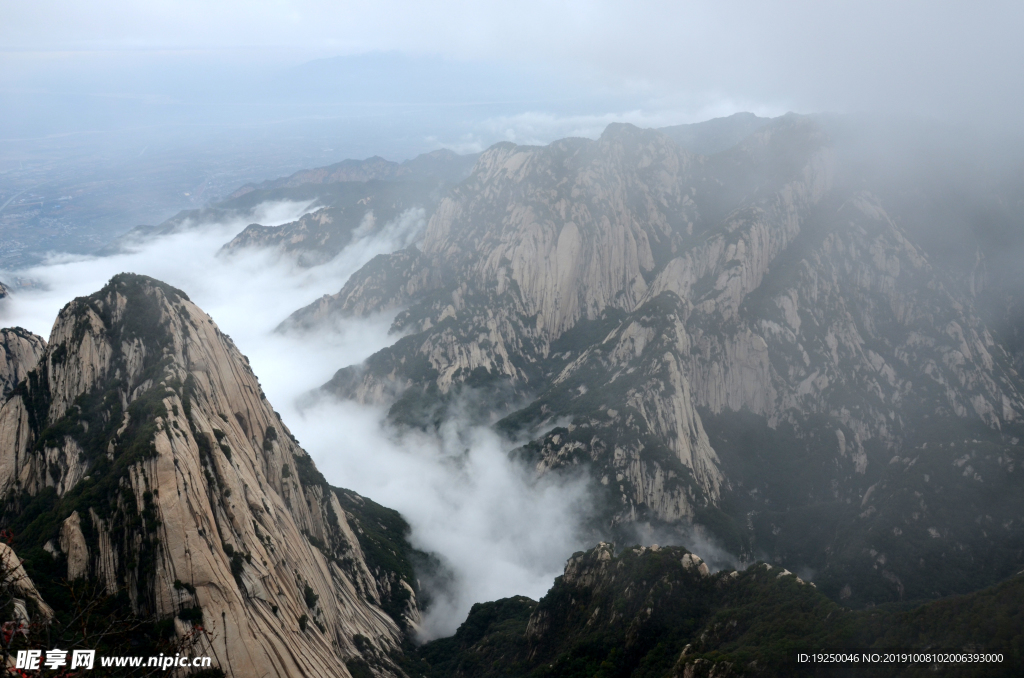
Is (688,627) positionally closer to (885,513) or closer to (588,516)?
(588,516)

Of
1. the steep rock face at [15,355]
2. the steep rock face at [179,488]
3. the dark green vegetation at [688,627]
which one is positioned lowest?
the dark green vegetation at [688,627]

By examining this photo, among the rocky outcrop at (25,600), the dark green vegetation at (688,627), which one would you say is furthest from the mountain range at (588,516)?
the rocky outcrop at (25,600)

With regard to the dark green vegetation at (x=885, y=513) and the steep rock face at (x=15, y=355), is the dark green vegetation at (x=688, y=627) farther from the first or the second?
the steep rock face at (x=15, y=355)

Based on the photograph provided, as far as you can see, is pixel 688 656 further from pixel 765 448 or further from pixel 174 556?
pixel 765 448

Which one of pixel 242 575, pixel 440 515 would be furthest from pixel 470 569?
pixel 242 575

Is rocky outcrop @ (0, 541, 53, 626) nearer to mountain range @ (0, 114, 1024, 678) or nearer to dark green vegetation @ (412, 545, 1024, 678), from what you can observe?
mountain range @ (0, 114, 1024, 678)

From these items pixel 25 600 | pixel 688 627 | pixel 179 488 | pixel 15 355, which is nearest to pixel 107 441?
pixel 179 488
